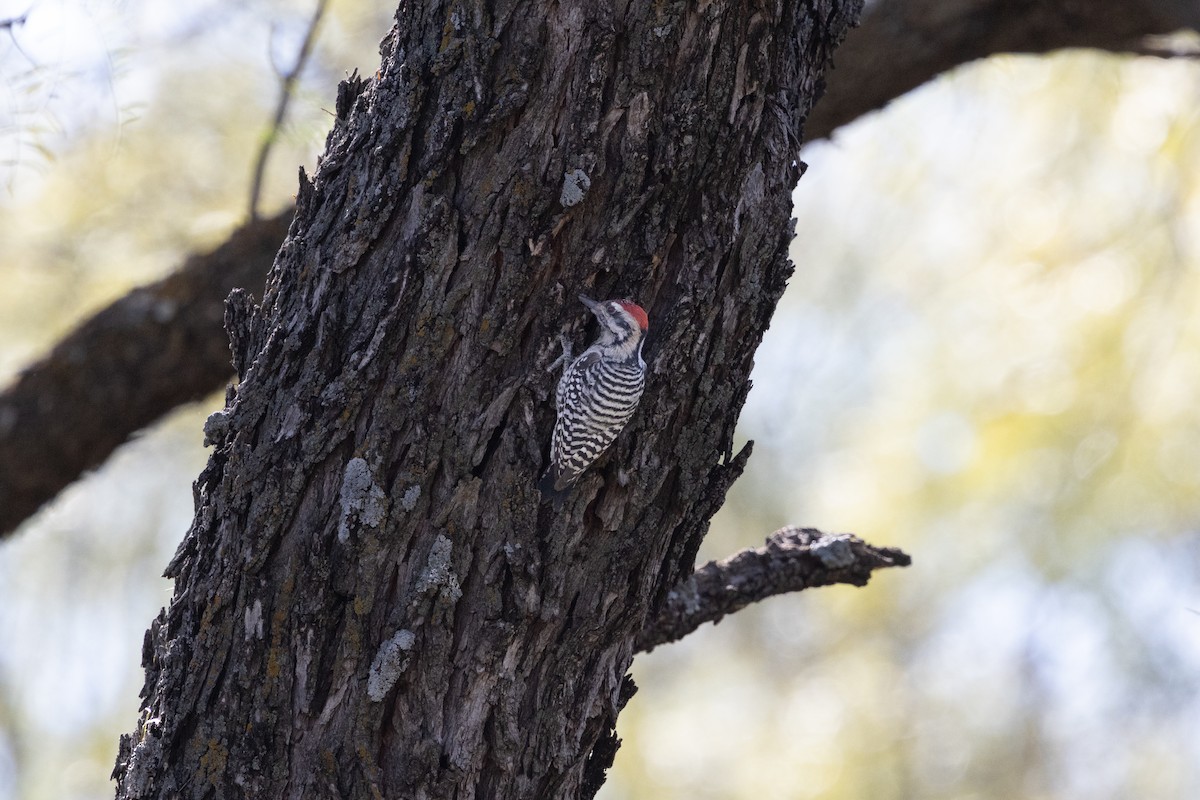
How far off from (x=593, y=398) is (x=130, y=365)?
233 centimetres

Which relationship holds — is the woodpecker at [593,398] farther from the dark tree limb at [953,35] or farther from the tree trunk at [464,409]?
the dark tree limb at [953,35]

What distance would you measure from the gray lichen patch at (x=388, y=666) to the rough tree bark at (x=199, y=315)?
207 centimetres

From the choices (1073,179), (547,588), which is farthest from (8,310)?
(1073,179)

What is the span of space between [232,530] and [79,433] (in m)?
2.13

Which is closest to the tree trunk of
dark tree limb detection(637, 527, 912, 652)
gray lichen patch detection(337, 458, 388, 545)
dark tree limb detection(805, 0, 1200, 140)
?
gray lichen patch detection(337, 458, 388, 545)

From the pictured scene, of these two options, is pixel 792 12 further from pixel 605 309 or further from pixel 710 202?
pixel 605 309

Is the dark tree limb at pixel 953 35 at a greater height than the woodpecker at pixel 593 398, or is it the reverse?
the dark tree limb at pixel 953 35

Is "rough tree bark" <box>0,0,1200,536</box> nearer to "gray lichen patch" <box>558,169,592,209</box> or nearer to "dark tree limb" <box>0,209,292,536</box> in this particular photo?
"dark tree limb" <box>0,209,292,536</box>

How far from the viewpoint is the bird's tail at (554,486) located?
6.70 feet

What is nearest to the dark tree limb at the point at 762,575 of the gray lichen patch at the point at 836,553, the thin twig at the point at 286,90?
the gray lichen patch at the point at 836,553

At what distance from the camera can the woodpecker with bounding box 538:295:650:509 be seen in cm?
203

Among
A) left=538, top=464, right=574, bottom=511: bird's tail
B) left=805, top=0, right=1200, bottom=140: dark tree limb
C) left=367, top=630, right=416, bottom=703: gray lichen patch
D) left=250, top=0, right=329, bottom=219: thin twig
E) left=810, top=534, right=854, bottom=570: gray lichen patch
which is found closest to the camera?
left=367, top=630, right=416, bottom=703: gray lichen patch

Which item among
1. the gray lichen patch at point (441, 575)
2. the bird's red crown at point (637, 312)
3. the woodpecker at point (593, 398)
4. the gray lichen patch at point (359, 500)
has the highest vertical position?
the bird's red crown at point (637, 312)

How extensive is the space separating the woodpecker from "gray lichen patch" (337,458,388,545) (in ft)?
1.03
